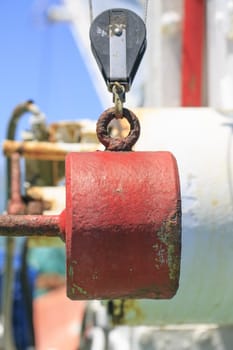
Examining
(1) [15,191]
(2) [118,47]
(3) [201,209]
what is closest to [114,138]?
(2) [118,47]

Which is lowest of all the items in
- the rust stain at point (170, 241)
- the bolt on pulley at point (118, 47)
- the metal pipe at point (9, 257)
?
the metal pipe at point (9, 257)

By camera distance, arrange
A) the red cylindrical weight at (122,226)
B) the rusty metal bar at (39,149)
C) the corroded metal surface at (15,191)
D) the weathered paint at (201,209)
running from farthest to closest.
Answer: the rusty metal bar at (39,149), the corroded metal surface at (15,191), the weathered paint at (201,209), the red cylindrical weight at (122,226)

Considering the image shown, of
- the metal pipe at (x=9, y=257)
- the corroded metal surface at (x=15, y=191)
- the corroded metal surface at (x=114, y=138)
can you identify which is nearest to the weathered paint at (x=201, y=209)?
the corroded metal surface at (x=114, y=138)

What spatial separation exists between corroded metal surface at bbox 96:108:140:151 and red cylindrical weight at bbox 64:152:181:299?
28mm

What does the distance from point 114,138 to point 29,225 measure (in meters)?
0.10

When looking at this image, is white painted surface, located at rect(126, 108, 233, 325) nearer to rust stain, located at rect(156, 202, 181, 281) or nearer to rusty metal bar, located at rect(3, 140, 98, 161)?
rust stain, located at rect(156, 202, 181, 281)

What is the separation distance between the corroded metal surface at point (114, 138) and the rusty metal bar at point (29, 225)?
8cm

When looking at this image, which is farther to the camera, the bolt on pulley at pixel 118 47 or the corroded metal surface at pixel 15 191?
Result: the corroded metal surface at pixel 15 191

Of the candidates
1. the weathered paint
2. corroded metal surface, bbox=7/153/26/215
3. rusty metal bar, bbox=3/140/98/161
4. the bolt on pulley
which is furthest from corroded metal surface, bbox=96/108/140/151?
rusty metal bar, bbox=3/140/98/161

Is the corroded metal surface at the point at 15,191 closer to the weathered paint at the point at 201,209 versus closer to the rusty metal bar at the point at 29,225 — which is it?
the weathered paint at the point at 201,209

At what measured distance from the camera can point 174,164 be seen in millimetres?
691

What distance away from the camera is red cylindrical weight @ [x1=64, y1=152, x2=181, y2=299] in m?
0.65

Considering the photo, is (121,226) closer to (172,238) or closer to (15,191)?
(172,238)

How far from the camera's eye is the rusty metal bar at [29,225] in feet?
2.29
